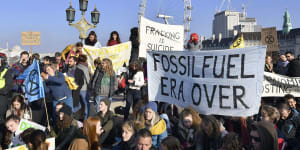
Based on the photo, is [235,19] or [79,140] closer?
[79,140]

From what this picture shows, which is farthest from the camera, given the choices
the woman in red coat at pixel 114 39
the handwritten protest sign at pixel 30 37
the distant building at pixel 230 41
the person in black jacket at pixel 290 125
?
the distant building at pixel 230 41

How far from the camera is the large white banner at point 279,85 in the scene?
676 centimetres

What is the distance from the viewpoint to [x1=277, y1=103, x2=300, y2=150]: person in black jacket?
373 centimetres

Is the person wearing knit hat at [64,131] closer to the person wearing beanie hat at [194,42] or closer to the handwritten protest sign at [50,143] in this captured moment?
the handwritten protest sign at [50,143]

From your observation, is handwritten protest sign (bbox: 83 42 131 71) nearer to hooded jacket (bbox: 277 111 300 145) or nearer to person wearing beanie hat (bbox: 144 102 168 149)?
person wearing beanie hat (bbox: 144 102 168 149)

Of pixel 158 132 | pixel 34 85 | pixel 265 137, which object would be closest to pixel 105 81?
pixel 34 85

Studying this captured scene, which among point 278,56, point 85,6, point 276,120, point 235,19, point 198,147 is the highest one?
point 235,19

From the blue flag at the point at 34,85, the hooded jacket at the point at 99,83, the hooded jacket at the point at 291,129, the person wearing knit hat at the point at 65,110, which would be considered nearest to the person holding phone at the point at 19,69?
the hooded jacket at the point at 99,83

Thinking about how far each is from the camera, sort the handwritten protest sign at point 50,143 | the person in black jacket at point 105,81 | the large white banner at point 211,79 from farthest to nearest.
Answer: the person in black jacket at point 105,81 → the handwritten protest sign at point 50,143 → the large white banner at point 211,79

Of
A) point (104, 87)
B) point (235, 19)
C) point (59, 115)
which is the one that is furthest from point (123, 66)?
point (235, 19)

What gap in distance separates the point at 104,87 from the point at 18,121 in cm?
203

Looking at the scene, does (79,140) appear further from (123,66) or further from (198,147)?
(123,66)

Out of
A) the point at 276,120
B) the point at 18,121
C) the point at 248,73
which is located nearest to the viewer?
the point at 248,73

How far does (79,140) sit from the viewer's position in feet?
12.8
